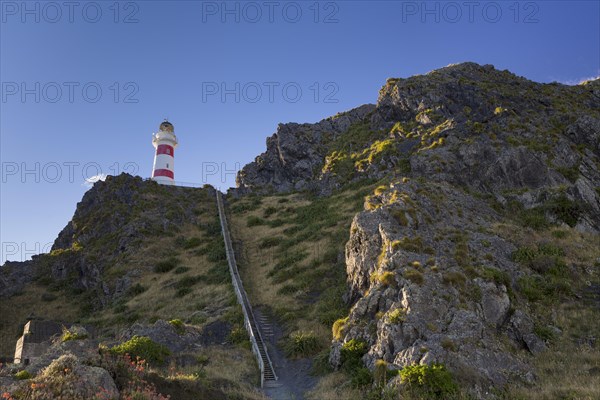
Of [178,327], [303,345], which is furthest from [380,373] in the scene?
[178,327]

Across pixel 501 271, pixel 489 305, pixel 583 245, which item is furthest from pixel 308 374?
pixel 583 245

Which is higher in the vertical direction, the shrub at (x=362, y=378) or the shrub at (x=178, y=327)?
the shrub at (x=178, y=327)

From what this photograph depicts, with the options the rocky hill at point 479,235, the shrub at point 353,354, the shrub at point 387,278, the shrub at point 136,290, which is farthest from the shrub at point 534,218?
the shrub at point 136,290

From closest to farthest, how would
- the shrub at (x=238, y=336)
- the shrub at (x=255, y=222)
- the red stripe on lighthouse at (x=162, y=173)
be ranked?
the shrub at (x=238, y=336) → the shrub at (x=255, y=222) → the red stripe on lighthouse at (x=162, y=173)

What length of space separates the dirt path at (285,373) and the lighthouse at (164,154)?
5642 centimetres

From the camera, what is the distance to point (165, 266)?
44375 millimetres

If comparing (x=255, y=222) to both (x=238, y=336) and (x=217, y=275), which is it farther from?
(x=238, y=336)

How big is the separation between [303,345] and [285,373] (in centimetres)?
203

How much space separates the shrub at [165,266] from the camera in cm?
4410

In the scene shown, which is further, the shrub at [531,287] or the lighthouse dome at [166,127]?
the lighthouse dome at [166,127]

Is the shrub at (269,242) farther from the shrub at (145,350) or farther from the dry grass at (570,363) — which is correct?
the dry grass at (570,363)

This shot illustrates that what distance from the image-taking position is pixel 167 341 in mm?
22125

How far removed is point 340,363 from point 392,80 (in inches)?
2337

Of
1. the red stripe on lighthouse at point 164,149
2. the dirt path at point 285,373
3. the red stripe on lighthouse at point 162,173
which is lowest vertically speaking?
the dirt path at point 285,373
